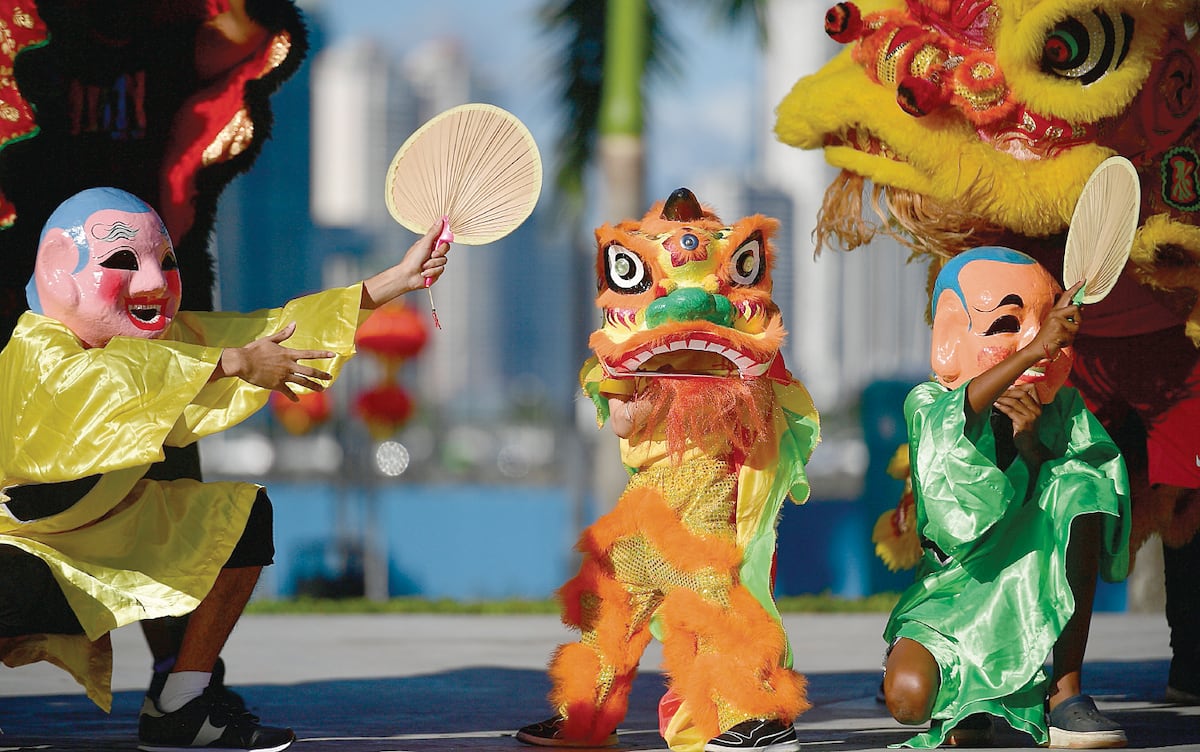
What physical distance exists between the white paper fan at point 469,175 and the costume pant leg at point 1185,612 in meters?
2.43

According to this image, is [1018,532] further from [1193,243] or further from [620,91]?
[620,91]

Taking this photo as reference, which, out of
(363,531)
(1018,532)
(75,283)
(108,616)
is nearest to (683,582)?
(1018,532)

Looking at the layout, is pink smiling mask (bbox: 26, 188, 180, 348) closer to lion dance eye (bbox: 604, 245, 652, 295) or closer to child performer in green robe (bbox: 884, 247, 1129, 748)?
lion dance eye (bbox: 604, 245, 652, 295)

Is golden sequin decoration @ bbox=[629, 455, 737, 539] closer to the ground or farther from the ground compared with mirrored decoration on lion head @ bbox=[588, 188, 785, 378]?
closer to the ground

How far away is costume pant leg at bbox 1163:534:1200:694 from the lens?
4871 millimetres

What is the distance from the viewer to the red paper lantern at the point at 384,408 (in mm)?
13281

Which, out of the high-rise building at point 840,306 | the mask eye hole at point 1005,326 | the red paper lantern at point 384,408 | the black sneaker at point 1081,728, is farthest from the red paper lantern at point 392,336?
the high-rise building at point 840,306

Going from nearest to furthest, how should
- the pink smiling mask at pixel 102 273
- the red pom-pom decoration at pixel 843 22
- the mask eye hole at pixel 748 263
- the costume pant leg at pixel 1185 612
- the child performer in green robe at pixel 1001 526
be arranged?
the pink smiling mask at pixel 102 273
the child performer in green robe at pixel 1001 526
the mask eye hole at pixel 748 263
the red pom-pom decoration at pixel 843 22
the costume pant leg at pixel 1185 612

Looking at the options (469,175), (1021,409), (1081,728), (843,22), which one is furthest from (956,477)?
(469,175)

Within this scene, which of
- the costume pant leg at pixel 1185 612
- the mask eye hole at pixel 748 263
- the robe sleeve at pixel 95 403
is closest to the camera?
the robe sleeve at pixel 95 403

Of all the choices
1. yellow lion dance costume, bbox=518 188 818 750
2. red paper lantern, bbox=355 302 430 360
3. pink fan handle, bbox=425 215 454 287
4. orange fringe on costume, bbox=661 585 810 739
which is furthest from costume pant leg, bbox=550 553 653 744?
red paper lantern, bbox=355 302 430 360

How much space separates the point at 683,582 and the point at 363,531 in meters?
10.1

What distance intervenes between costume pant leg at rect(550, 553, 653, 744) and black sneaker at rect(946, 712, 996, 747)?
85 centimetres

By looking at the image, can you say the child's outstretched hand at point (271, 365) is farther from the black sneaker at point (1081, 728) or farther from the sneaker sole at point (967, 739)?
the black sneaker at point (1081, 728)
